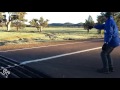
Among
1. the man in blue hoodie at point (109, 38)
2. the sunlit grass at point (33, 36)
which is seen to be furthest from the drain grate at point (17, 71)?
the sunlit grass at point (33, 36)

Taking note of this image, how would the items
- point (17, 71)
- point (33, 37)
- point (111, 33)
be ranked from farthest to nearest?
point (33, 37), point (17, 71), point (111, 33)

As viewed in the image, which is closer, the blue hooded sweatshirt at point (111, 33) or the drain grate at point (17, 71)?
the blue hooded sweatshirt at point (111, 33)

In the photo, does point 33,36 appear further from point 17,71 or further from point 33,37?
point 17,71

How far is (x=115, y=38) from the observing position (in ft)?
20.0

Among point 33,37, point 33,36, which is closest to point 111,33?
point 33,37

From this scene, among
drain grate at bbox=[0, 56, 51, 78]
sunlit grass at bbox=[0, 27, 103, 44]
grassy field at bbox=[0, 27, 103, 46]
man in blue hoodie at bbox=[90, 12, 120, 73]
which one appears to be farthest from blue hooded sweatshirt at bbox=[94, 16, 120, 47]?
sunlit grass at bbox=[0, 27, 103, 44]

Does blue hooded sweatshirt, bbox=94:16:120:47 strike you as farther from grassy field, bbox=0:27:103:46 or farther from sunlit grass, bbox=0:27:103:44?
sunlit grass, bbox=0:27:103:44

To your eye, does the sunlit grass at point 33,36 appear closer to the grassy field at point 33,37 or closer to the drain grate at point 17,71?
the grassy field at point 33,37

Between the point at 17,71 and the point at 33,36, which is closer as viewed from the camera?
the point at 17,71
